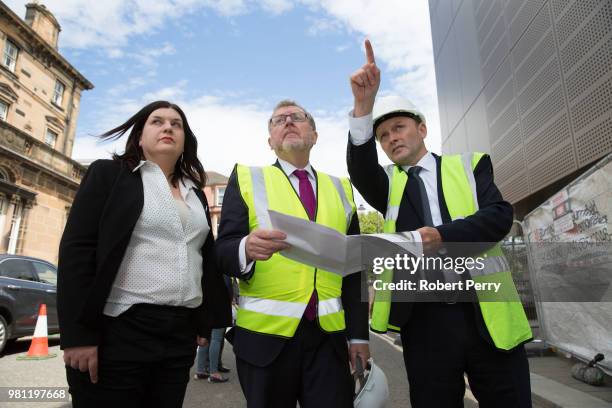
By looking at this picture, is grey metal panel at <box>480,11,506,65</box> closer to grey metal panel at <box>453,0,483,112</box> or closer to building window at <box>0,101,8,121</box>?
grey metal panel at <box>453,0,483,112</box>

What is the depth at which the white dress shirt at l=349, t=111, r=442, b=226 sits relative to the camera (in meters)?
1.94

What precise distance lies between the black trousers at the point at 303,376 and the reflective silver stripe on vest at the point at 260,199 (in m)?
0.52

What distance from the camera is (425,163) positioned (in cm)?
219

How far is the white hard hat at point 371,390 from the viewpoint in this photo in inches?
75.1

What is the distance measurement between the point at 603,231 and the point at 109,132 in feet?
16.1

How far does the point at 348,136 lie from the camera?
201 cm

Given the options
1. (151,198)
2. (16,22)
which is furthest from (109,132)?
Result: (16,22)

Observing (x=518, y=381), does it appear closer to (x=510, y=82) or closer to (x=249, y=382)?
(x=249, y=382)

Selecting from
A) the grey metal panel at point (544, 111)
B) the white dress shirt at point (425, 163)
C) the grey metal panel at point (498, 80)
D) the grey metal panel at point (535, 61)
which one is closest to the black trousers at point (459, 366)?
the white dress shirt at point (425, 163)

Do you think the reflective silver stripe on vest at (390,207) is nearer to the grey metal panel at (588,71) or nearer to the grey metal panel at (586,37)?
the grey metal panel at (588,71)

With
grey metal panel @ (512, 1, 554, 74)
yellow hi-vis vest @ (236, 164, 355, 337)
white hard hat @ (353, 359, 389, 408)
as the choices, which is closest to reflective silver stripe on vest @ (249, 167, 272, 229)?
yellow hi-vis vest @ (236, 164, 355, 337)

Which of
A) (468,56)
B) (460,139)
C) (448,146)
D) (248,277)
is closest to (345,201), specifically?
(248,277)

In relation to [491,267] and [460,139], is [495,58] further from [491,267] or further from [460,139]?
[491,267]

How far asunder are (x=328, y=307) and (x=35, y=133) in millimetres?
25013
